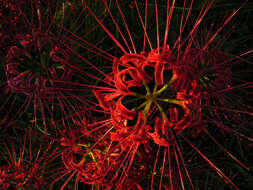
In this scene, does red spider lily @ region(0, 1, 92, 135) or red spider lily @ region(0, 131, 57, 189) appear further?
red spider lily @ region(0, 131, 57, 189)

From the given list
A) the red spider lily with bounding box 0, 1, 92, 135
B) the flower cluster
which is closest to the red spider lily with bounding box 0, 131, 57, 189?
the flower cluster

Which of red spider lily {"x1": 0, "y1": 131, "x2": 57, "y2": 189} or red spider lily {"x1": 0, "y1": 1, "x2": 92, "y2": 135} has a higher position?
red spider lily {"x1": 0, "y1": 1, "x2": 92, "y2": 135}

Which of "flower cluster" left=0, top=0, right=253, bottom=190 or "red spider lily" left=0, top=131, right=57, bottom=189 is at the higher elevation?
"flower cluster" left=0, top=0, right=253, bottom=190

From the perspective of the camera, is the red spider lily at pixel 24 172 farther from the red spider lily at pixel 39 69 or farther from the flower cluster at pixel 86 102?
the red spider lily at pixel 39 69

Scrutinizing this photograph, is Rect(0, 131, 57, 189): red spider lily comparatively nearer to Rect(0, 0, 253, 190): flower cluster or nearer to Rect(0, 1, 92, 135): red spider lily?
Rect(0, 0, 253, 190): flower cluster

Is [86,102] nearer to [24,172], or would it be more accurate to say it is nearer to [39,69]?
[39,69]

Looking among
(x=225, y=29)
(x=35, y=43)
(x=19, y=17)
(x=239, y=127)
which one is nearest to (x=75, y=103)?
(x=35, y=43)

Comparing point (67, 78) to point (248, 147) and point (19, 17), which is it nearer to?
point (19, 17)

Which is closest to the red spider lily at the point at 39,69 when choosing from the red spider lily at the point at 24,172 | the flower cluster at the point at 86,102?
the flower cluster at the point at 86,102

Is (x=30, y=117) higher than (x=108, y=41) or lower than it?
lower

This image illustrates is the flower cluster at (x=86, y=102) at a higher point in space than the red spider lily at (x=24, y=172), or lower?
higher

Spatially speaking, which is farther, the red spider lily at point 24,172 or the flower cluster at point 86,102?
the red spider lily at point 24,172
